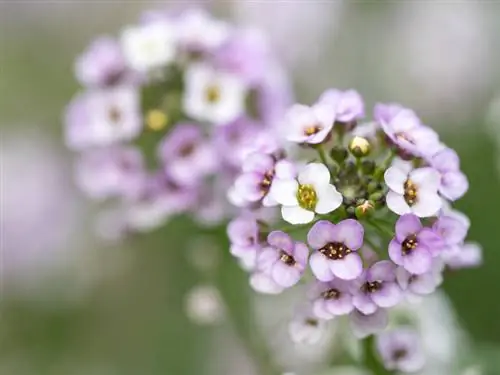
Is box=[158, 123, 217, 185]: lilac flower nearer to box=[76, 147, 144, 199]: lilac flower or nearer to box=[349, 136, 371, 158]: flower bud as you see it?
box=[76, 147, 144, 199]: lilac flower

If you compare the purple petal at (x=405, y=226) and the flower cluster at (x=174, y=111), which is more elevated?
the purple petal at (x=405, y=226)

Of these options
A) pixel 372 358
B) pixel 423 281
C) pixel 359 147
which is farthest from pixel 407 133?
pixel 372 358

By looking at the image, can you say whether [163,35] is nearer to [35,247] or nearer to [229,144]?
[229,144]

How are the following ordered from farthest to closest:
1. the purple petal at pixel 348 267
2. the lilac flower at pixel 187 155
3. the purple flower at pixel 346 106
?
the lilac flower at pixel 187 155, the purple flower at pixel 346 106, the purple petal at pixel 348 267

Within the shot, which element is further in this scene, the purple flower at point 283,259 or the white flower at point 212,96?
the white flower at point 212,96

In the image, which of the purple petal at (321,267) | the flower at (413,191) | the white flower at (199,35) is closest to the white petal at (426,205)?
the flower at (413,191)

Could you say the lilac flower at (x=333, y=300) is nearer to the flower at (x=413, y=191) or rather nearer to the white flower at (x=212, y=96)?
the flower at (x=413, y=191)
